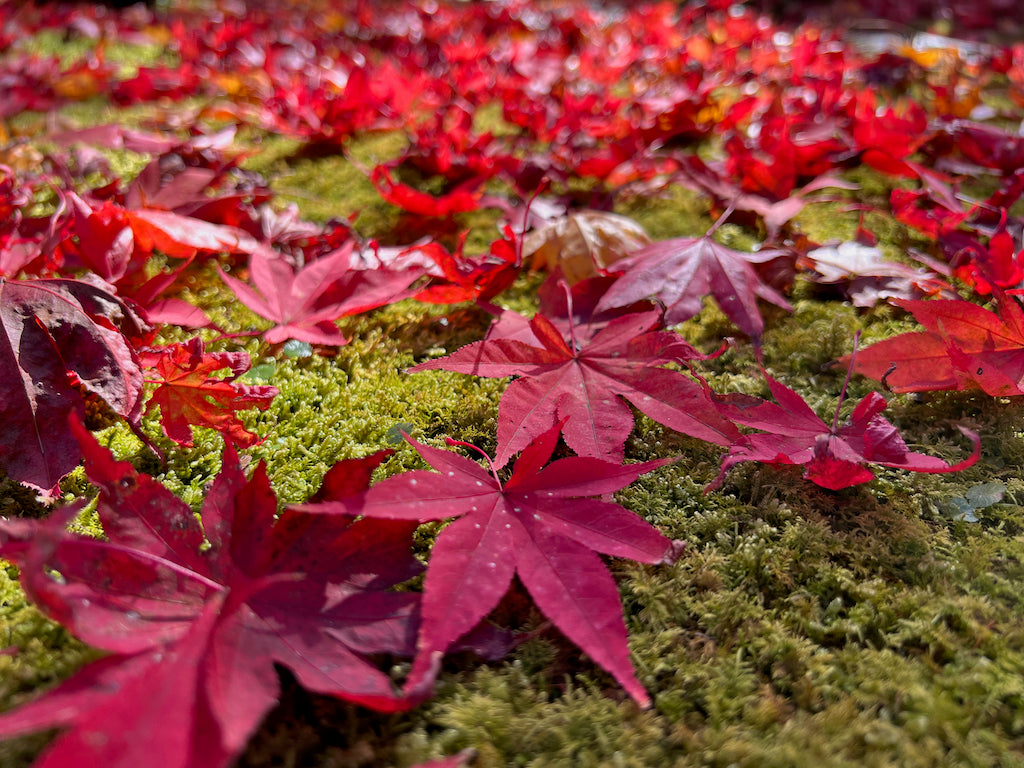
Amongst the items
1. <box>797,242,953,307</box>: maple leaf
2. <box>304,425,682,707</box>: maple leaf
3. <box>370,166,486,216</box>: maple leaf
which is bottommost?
<box>797,242,953,307</box>: maple leaf

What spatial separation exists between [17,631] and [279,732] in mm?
298

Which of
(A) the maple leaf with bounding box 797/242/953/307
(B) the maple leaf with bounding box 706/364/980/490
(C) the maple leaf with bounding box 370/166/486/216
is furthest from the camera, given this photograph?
(C) the maple leaf with bounding box 370/166/486/216

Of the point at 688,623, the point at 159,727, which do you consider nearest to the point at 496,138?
the point at 688,623

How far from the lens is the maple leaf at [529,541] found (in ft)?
1.97

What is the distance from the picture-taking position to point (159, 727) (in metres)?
0.47

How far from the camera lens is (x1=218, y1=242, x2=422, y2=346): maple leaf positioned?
1.09 meters

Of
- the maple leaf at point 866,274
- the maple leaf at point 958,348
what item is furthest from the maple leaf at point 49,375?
the maple leaf at point 866,274

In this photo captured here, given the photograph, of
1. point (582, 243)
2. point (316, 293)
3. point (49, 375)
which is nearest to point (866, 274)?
point (582, 243)

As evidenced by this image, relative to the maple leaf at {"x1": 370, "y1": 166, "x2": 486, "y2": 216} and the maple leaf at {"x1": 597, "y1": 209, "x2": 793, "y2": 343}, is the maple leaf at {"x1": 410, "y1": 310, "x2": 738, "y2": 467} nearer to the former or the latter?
the maple leaf at {"x1": 597, "y1": 209, "x2": 793, "y2": 343}

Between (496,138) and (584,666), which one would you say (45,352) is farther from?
(496,138)

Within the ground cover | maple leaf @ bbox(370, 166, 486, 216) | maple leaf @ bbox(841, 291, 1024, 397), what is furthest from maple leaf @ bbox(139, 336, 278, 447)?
maple leaf @ bbox(841, 291, 1024, 397)

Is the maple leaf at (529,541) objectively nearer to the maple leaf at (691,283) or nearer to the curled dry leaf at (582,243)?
the maple leaf at (691,283)

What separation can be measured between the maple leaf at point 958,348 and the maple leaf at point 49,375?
0.94 meters

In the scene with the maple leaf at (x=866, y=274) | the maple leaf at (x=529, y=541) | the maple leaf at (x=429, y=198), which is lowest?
the maple leaf at (x=866, y=274)
